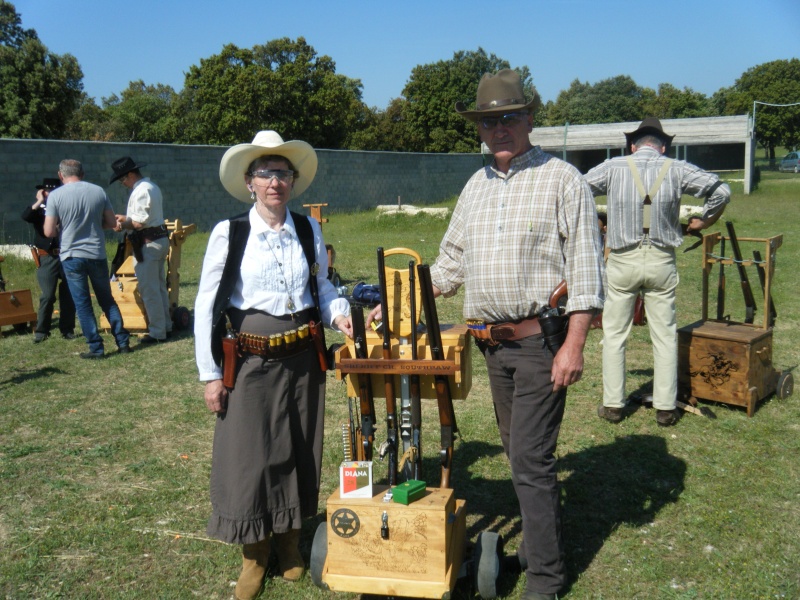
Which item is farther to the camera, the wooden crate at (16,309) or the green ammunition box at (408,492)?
the wooden crate at (16,309)

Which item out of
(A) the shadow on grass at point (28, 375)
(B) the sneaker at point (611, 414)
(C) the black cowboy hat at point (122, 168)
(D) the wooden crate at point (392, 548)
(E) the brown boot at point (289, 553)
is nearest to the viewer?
(D) the wooden crate at point (392, 548)

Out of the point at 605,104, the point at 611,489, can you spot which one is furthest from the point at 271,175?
the point at 605,104

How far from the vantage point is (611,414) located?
19.5 ft

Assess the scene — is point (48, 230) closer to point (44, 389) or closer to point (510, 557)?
point (44, 389)

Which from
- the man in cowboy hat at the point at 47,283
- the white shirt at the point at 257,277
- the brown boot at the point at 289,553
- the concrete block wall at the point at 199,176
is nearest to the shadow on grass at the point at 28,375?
the man in cowboy hat at the point at 47,283

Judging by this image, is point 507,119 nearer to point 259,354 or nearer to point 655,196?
point 259,354

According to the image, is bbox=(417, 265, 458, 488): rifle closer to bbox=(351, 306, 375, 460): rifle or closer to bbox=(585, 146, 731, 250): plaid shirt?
bbox=(351, 306, 375, 460): rifle

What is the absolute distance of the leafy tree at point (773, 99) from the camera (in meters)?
61.8

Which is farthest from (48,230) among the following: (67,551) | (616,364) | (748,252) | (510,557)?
(748,252)

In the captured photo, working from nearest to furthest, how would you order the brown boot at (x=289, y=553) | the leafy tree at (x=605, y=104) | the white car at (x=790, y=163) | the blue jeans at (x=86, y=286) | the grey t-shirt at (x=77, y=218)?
the brown boot at (x=289, y=553), the grey t-shirt at (x=77, y=218), the blue jeans at (x=86, y=286), the white car at (x=790, y=163), the leafy tree at (x=605, y=104)

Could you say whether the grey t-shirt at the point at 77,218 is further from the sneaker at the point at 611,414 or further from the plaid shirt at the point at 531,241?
the plaid shirt at the point at 531,241

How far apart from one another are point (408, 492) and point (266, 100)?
1963 inches

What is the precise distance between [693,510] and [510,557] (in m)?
1.35

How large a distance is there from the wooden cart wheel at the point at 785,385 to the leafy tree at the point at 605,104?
270 feet
